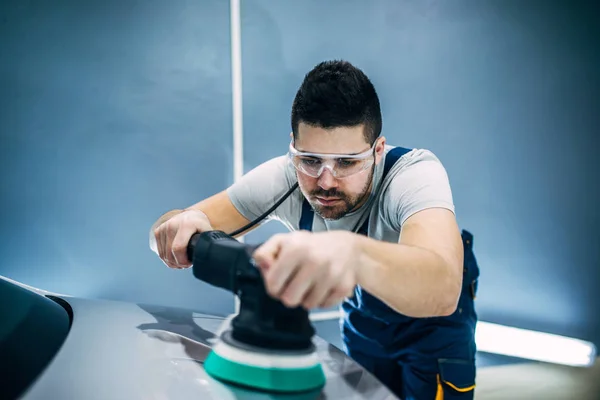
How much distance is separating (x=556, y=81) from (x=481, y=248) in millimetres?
1214

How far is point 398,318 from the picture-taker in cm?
176

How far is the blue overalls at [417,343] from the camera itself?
1.76 meters

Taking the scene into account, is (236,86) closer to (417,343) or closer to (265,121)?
(265,121)

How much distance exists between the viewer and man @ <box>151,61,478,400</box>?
90cm

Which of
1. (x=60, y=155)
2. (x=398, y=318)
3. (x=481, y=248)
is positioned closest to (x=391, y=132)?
(x=481, y=248)

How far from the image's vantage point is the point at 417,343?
5.87 ft

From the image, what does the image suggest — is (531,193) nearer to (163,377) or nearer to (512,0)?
(512,0)

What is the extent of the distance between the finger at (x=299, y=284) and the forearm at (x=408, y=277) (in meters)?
0.19

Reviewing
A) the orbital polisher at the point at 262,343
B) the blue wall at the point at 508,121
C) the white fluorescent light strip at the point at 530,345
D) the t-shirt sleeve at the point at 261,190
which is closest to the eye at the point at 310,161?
the t-shirt sleeve at the point at 261,190

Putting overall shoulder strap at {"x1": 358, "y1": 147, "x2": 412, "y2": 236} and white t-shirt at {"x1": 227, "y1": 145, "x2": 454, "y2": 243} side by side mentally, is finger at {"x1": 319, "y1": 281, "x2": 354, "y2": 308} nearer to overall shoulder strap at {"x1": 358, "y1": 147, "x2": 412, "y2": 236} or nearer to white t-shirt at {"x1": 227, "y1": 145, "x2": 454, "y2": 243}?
white t-shirt at {"x1": 227, "y1": 145, "x2": 454, "y2": 243}

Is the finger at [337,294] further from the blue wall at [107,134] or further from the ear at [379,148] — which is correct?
the blue wall at [107,134]

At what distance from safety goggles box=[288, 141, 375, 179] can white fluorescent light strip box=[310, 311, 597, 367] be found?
228 cm

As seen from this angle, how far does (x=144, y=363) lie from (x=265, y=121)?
6.57ft

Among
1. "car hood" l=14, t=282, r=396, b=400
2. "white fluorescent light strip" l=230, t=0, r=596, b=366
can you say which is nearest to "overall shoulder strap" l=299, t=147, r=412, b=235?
"car hood" l=14, t=282, r=396, b=400
